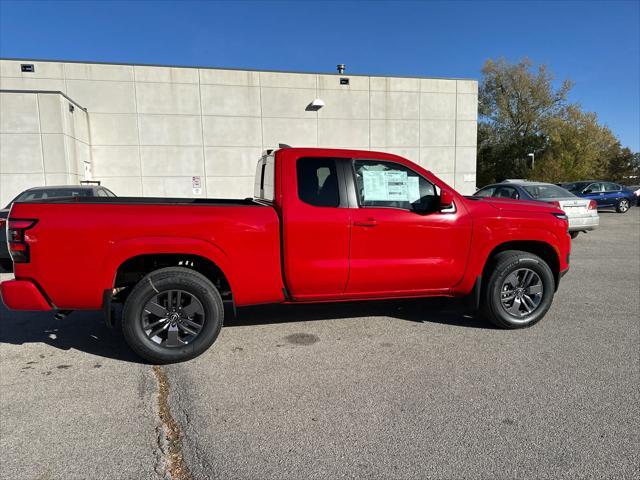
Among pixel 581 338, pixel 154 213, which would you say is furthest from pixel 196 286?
pixel 581 338

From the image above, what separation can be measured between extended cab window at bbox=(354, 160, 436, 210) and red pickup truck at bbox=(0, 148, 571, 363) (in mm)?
12

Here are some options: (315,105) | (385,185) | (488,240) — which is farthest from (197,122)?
(488,240)

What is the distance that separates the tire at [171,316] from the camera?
3.70m

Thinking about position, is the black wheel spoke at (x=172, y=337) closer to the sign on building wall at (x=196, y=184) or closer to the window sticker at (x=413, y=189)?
the window sticker at (x=413, y=189)

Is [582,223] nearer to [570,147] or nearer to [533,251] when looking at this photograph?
[533,251]

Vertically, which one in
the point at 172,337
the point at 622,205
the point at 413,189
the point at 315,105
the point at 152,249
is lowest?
the point at 172,337

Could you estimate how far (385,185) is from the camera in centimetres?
→ 432

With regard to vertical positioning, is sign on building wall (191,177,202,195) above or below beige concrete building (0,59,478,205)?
below

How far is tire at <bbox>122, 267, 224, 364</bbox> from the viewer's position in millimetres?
3699

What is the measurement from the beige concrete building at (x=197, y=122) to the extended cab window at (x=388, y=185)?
1408 centimetres

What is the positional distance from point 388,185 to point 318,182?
0.73 meters

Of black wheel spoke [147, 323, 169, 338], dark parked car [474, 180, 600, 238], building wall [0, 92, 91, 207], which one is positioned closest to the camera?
black wheel spoke [147, 323, 169, 338]

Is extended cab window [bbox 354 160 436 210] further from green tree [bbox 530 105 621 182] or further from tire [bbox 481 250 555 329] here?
green tree [bbox 530 105 621 182]

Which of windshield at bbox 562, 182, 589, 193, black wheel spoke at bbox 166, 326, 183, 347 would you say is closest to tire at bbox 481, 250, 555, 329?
black wheel spoke at bbox 166, 326, 183, 347
